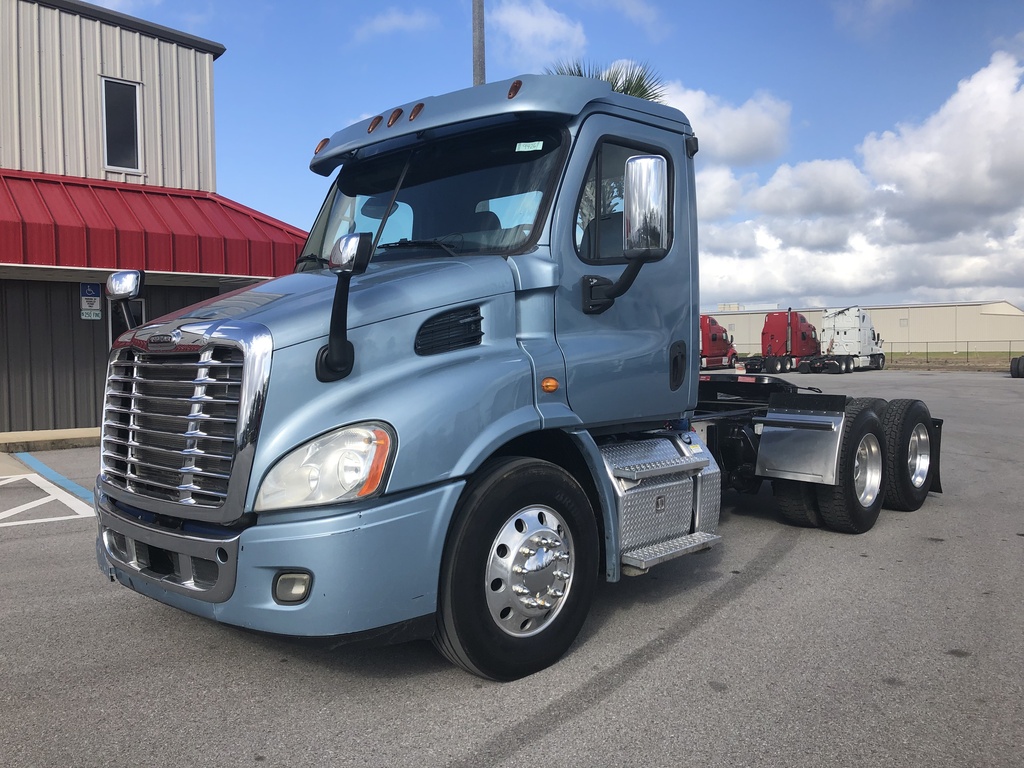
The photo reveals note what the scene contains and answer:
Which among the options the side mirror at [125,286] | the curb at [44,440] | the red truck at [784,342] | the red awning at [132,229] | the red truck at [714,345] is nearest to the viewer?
the side mirror at [125,286]

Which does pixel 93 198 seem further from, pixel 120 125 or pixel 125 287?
pixel 125 287

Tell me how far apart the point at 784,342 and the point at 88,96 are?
113 ft

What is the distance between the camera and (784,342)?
1646 inches

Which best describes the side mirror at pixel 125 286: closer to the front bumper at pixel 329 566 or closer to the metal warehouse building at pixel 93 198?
the front bumper at pixel 329 566

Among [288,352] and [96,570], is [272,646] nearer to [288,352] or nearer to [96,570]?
[288,352]

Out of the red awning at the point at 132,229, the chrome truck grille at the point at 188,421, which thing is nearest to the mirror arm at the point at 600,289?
the chrome truck grille at the point at 188,421

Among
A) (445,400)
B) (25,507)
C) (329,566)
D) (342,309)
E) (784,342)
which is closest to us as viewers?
(329,566)

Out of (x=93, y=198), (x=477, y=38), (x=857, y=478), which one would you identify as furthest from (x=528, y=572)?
(x=93, y=198)

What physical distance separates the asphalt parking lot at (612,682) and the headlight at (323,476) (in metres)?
0.61

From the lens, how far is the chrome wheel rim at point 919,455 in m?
7.62

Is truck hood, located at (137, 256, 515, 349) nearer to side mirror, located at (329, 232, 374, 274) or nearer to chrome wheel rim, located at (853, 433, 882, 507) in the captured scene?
side mirror, located at (329, 232, 374, 274)

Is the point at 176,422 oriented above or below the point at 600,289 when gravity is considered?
below

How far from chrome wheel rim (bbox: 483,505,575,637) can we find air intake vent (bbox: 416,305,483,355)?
31.7 inches

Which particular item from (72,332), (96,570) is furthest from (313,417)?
(72,332)
